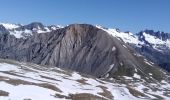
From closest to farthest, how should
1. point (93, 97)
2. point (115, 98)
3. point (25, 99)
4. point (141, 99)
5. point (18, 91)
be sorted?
point (25, 99)
point (18, 91)
point (93, 97)
point (115, 98)
point (141, 99)

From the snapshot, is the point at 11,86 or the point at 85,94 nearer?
the point at 11,86

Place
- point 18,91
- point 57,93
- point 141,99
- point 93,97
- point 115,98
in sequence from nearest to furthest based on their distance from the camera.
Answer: point 18,91 < point 57,93 < point 93,97 < point 115,98 < point 141,99

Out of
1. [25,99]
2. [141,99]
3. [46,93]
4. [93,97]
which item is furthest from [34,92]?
[141,99]

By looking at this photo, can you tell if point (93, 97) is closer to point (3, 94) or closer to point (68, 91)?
point (68, 91)

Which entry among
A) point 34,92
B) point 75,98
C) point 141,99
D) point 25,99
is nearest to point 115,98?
point 141,99

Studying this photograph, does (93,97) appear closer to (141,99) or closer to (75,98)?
(75,98)

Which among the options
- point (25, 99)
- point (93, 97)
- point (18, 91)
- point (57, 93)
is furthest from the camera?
point (93, 97)

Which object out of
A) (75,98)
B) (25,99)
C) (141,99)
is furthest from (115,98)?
(25,99)

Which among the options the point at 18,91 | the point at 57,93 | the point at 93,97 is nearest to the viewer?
the point at 18,91

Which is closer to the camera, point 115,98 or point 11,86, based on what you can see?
point 11,86
